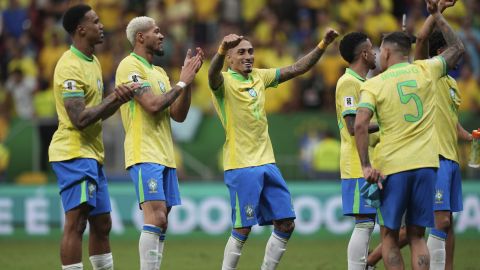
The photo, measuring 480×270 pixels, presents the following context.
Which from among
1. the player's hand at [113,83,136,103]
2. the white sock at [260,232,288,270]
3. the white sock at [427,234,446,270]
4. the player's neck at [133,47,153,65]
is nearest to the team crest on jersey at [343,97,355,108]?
the white sock at [260,232,288,270]

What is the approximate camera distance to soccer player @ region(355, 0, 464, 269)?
30.7 feet

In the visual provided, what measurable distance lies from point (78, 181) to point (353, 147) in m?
2.94

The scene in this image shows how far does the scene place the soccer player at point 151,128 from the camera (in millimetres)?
10188

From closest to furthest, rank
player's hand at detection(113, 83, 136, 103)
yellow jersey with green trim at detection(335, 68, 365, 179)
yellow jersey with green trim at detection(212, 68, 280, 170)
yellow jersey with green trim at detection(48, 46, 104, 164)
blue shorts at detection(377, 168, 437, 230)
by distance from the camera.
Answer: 1. blue shorts at detection(377, 168, 437, 230)
2. player's hand at detection(113, 83, 136, 103)
3. yellow jersey with green trim at detection(48, 46, 104, 164)
4. yellow jersey with green trim at detection(335, 68, 365, 179)
5. yellow jersey with green trim at detection(212, 68, 280, 170)

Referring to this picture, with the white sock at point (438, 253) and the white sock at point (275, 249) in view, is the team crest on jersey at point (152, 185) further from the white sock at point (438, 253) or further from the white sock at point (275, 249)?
the white sock at point (438, 253)

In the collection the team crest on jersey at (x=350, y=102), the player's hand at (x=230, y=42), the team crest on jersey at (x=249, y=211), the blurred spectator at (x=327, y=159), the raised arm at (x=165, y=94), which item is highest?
the player's hand at (x=230, y=42)

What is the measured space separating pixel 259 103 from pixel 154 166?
151 centimetres

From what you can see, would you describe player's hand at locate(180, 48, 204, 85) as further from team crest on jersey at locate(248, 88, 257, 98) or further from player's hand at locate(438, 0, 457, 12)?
player's hand at locate(438, 0, 457, 12)

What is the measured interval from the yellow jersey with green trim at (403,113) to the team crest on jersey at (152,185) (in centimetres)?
228

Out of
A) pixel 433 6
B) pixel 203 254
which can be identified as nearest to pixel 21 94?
pixel 203 254

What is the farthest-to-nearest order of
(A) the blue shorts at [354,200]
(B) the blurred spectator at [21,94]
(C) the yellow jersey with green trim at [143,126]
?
(B) the blurred spectator at [21,94]
(A) the blue shorts at [354,200]
(C) the yellow jersey with green trim at [143,126]

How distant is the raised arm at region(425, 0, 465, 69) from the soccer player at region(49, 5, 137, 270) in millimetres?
3002

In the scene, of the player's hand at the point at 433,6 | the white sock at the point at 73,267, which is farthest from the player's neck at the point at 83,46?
the player's hand at the point at 433,6

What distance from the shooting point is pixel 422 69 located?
374 inches
